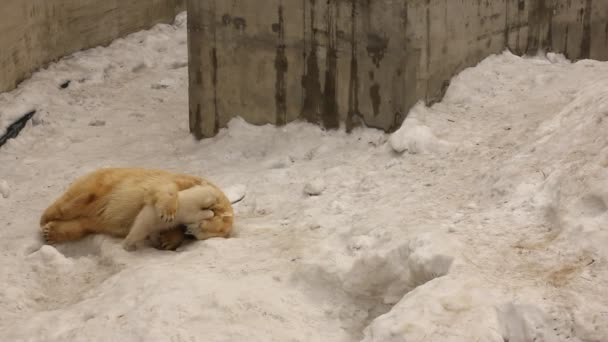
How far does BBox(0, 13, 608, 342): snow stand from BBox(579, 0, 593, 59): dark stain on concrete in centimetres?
48

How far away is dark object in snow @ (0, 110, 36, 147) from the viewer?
9.38 meters

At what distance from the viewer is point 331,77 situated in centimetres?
799

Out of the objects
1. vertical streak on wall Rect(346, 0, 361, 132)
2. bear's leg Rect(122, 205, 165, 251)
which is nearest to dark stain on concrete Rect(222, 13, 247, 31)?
vertical streak on wall Rect(346, 0, 361, 132)

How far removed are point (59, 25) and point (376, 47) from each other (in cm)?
462

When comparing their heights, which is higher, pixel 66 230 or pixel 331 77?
pixel 331 77

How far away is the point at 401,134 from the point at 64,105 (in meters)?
4.28

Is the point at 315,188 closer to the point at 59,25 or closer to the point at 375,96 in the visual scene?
the point at 375,96

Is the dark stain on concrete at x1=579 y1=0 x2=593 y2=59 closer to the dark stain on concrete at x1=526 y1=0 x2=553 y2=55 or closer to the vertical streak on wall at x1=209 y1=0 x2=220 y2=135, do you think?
the dark stain on concrete at x1=526 y1=0 x2=553 y2=55

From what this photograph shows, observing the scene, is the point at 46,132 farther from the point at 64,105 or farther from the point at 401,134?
the point at 401,134

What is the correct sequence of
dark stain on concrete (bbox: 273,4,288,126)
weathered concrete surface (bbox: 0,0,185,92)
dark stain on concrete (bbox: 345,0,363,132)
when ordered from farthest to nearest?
weathered concrete surface (bbox: 0,0,185,92), dark stain on concrete (bbox: 273,4,288,126), dark stain on concrete (bbox: 345,0,363,132)

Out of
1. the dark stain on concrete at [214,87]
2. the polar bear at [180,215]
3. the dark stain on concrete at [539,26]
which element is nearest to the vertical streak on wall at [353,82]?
the dark stain on concrete at [214,87]

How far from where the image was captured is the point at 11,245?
7.08 metres

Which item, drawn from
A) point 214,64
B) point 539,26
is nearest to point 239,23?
point 214,64

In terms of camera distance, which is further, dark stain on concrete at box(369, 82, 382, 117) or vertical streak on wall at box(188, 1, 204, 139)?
vertical streak on wall at box(188, 1, 204, 139)
